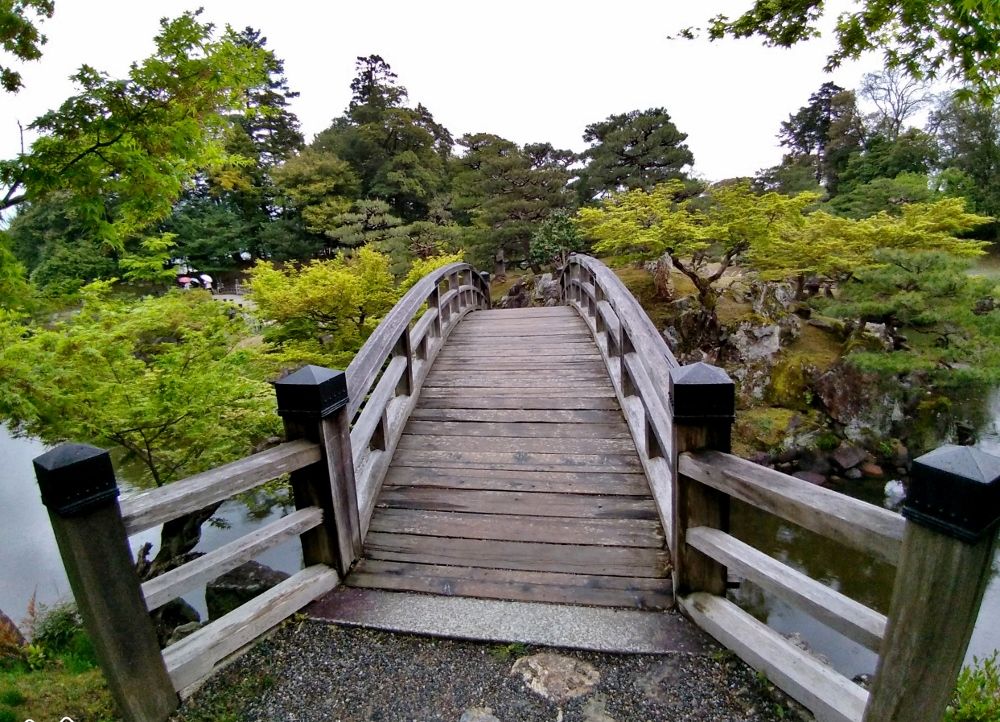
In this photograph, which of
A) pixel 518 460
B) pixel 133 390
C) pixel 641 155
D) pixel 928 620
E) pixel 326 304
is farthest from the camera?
pixel 641 155

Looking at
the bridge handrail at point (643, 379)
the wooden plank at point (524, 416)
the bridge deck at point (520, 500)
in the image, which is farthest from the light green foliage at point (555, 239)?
the wooden plank at point (524, 416)

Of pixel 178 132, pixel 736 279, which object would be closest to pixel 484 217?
pixel 736 279

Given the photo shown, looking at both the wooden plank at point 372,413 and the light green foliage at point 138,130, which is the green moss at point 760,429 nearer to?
the wooden plank at point 372,413

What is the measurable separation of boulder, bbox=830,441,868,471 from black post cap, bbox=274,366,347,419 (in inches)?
372

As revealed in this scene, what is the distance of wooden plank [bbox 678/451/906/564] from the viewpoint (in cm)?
122

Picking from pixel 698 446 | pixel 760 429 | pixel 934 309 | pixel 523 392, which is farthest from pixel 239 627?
pixel 934 309

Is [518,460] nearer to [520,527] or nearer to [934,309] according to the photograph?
[520,527]

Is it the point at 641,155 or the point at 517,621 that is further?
the point at 641,155

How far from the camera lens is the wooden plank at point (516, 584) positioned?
206 centimetres

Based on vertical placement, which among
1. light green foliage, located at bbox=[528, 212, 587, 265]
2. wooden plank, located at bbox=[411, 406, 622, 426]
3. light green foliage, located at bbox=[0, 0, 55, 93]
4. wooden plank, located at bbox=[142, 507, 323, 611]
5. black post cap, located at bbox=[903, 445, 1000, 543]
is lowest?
wooden plank, located at bbox=[411, 406, 622, 426]

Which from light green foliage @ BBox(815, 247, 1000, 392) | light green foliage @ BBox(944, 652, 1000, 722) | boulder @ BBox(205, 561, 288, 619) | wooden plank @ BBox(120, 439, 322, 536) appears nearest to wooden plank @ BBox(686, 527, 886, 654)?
light green foliage @ BBox(944, 652, 1000, 722)

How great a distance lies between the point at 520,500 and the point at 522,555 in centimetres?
42

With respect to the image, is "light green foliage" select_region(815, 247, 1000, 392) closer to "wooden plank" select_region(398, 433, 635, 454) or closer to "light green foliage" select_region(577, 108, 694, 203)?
"wooden plank" select_region(398, 433, 635, 454)

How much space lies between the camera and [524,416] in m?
3.61
